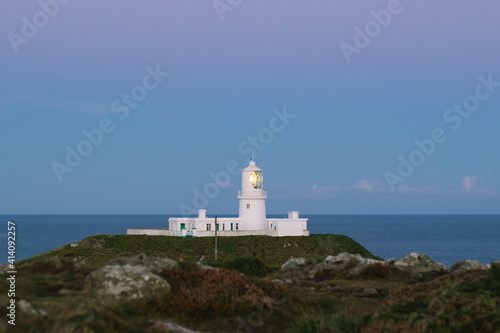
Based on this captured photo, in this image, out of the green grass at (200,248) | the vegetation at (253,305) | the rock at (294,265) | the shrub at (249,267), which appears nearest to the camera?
the vegetation at (253,305)

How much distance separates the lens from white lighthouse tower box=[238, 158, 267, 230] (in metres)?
64.6

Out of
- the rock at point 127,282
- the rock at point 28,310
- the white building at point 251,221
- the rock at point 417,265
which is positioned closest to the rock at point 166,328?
the rock at point 127,282

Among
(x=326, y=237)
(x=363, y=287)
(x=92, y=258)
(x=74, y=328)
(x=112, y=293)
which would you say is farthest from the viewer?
(x=326, y=237)

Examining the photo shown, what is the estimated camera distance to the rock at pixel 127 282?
15078 millimetres

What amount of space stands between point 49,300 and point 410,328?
9920mm

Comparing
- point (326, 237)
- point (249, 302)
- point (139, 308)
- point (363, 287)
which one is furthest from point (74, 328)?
point (326, 237)

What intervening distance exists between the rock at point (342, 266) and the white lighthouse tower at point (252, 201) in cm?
3671

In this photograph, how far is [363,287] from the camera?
21484mm

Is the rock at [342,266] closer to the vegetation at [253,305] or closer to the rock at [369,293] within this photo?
the vegetation at [253,305]

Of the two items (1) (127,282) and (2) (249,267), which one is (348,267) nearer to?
(2) (249,267)

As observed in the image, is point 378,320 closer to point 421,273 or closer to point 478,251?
point 421,273

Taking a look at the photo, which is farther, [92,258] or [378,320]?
[92,258]

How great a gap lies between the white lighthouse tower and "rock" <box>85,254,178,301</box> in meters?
47.6

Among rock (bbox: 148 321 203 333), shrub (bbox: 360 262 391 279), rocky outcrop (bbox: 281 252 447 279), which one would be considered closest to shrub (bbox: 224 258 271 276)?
rocky outcrop (bbox: 281 252 447 279)
